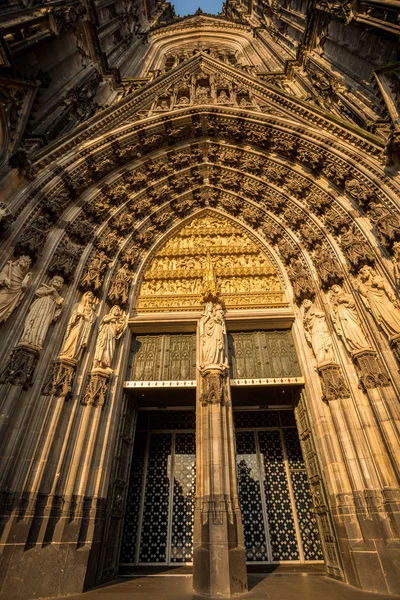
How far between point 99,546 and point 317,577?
364 centimetres

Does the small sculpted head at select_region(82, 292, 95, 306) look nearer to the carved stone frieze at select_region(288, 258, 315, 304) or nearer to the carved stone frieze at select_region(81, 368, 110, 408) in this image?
the carved stone frieze at select_region(81, 368, 110, 408)

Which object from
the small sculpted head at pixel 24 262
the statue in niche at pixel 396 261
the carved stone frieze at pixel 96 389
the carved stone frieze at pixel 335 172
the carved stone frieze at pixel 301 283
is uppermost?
the carved stone frieze at pixel 335 172

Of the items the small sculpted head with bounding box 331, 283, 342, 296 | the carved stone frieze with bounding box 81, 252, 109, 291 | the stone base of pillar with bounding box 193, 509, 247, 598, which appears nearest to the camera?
the stone base of pillar with bounding box 193, 509, 247, 598

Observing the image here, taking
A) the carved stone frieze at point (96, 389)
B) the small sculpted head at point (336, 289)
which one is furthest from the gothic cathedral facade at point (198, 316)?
the small sculpted head at point (336, 289)

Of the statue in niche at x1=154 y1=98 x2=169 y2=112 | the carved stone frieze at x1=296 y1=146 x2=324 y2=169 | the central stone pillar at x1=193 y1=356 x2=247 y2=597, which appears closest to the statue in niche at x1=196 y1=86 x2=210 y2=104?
the statue in niche at x1=154 y1=98 x2=169 y2=112

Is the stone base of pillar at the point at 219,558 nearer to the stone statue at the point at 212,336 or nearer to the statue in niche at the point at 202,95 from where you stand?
the stone statue at the point at 212,336

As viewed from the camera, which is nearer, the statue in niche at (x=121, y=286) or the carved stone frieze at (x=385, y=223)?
the carved stone frieze at (x=385, y=223)

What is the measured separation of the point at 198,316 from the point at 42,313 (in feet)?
11.6

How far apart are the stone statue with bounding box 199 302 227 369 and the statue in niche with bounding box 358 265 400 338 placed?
311 cm

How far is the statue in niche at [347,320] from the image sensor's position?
5.45 m

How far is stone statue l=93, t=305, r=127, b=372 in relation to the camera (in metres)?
5.85

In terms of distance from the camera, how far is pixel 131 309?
7379 mm

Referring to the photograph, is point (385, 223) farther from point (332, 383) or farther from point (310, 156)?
point (332, 383)

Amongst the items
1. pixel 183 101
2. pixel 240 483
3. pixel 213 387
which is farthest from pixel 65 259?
pixel 183 101
